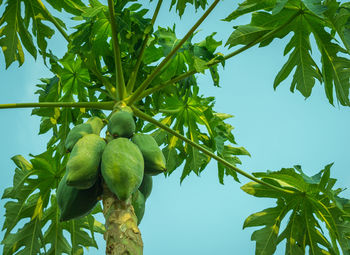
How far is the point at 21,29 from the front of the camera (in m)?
3.06

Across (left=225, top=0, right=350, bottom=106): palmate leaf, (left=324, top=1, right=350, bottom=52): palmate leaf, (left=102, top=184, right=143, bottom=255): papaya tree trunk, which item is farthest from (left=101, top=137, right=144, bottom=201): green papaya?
(left=324, top=1, right=350, bottom=52): palmate leaf

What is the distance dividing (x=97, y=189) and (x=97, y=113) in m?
1.33

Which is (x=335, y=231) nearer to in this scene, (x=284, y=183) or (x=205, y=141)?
(x=284, y=183)

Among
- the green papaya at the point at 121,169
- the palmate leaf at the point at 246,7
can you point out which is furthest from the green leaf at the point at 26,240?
the palmate leaf at the point at 246,7

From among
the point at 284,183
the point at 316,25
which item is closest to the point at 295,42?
the point at 316,25

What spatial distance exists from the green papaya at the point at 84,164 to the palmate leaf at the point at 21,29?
4.78ft

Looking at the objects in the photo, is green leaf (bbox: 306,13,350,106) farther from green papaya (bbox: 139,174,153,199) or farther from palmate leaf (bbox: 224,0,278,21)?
green papaya (bbox: 139,174,153,199)

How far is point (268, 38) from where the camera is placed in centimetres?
275

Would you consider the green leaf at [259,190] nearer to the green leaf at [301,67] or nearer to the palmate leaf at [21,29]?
the green leaf at [301,67]

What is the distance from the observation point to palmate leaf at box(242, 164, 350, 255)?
9.18 feet

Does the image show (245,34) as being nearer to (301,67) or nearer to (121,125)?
(301,67)

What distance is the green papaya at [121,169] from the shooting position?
181 cm

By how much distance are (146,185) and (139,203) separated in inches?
4.8

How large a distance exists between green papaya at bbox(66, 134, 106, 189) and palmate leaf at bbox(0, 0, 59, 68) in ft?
4.78
